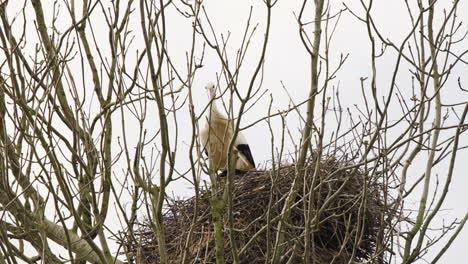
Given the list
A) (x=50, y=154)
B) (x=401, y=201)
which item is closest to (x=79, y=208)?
(x=50, y=154)

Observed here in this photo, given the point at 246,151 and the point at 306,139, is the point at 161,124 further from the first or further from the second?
the point at 246,151

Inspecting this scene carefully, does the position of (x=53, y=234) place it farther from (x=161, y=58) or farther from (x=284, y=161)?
(x=284, y=161)

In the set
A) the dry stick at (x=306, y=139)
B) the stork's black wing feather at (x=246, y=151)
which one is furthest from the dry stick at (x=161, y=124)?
the stork's black wing feather at (x=246, y=151)

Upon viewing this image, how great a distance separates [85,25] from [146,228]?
5.48 ft

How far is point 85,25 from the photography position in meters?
5.27

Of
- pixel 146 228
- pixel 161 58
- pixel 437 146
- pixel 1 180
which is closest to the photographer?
pixel 161 58

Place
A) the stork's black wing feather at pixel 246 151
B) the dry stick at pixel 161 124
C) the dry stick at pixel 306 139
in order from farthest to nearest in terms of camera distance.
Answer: the stork's black wing feather at pixel 246 151, the dry stick at pixel 306 139, the dry stick at pixel 161 124

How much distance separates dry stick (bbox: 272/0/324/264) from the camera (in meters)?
3.71

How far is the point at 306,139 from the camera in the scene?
379cm

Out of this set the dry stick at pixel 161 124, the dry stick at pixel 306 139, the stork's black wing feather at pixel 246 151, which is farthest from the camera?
the stork's black wing feather at pixel 246 151

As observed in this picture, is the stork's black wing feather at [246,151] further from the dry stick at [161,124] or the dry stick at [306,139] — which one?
the dry stick at [161,124]

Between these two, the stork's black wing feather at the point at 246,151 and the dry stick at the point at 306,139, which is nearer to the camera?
the dry stick at the point at 306,139

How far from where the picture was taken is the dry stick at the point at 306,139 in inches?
146

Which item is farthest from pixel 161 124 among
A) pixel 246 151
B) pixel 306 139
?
pixel 246 151
